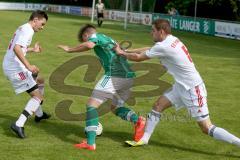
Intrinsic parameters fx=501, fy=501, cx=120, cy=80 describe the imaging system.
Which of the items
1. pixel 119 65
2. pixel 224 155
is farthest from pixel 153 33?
pixel 224 155

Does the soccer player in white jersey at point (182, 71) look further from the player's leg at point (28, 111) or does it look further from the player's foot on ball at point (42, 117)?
the player's foot on ball at point (42, 117)

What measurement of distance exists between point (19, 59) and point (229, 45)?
20.6 metres

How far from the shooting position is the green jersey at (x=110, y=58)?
737cm

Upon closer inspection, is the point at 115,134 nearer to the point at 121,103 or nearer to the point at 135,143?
the point at 121,103

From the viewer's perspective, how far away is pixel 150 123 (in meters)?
7.46

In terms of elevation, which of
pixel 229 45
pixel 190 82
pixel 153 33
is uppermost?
pixel 153 33

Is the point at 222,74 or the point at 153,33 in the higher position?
the point at 153,33

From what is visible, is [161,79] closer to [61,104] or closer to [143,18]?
[61,104]

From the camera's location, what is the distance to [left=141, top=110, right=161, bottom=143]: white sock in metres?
7.42

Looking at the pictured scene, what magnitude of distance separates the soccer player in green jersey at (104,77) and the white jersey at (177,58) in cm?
68

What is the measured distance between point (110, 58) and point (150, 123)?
3.74 ft

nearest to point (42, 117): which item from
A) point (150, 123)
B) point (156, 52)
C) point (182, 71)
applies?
point (150, 123)

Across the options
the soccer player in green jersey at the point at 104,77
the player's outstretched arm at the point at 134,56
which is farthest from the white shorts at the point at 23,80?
the player's outstretched arm at the point at 134,56

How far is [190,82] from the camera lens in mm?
7066
